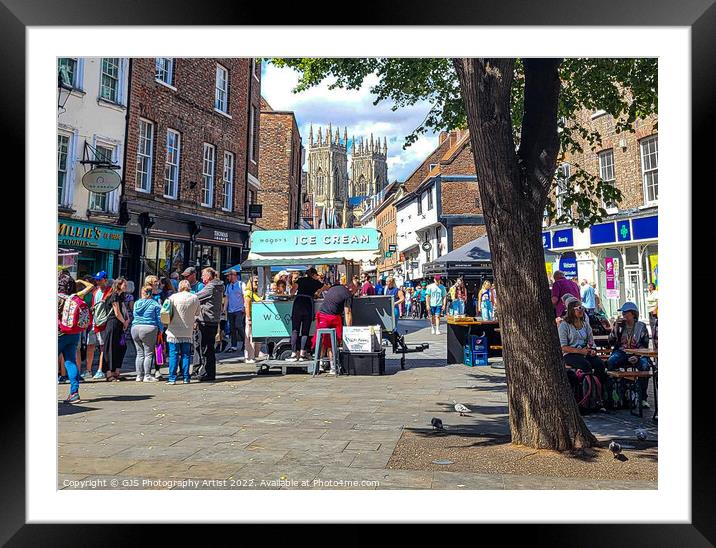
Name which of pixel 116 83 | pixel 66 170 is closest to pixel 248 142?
pixel 116 83

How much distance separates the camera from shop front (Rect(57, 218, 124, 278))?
1314 centimetres

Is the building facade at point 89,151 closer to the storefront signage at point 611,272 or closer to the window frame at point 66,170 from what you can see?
the window frame at point 66,170

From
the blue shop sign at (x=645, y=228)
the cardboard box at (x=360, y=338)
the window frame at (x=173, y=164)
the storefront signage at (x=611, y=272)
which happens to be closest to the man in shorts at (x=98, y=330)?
the cardboard box at (x=360, y=338)

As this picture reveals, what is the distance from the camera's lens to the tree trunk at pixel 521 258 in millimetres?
5090

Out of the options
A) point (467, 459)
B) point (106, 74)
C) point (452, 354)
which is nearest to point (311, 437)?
point (467, 459)

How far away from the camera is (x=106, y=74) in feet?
48.1

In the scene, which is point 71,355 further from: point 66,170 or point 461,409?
point 66,170

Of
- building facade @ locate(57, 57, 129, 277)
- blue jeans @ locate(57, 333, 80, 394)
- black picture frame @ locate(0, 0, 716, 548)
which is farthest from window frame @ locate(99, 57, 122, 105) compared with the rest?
black picture frame @ locate(0, 0, 716, 548)

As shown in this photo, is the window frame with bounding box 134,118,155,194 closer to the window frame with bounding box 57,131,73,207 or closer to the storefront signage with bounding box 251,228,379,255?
the window frame with bounding box 57,131,73,207

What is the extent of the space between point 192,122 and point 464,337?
12.1m

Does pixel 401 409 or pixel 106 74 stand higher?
pixel 106 74
